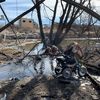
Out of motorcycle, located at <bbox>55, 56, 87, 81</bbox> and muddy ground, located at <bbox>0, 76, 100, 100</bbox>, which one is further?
motorcycle, located at <bbox>55, 56, 87, 81</bbox>

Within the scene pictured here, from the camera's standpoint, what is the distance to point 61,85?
11695mm

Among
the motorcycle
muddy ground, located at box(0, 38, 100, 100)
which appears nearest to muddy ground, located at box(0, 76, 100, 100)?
muddy ground, located at box(0, 38, 100, 100)

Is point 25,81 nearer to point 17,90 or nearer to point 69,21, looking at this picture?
point 17,90

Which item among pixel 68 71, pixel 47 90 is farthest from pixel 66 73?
pixel 47 90

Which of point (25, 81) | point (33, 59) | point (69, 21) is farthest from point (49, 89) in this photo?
point (33, 59)

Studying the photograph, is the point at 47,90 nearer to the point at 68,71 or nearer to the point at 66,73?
the point at 66,73

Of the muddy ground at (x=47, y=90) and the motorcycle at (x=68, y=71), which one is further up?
the motorcycle at (x=68, y=71)

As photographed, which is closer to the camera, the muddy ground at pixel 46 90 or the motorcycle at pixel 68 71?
the muddy ground at pixel 46 90

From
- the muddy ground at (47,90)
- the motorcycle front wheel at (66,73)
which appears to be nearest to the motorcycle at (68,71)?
the motorcycle front wheel at (66,73)

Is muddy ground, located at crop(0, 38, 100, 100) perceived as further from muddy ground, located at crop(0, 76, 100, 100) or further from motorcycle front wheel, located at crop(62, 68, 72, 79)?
motorcycle front wheel, located at crop(62, 68, 72, 79)

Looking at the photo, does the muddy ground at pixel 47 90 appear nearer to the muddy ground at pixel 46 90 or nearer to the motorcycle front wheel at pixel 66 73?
the muddy ground at pixel 46 90

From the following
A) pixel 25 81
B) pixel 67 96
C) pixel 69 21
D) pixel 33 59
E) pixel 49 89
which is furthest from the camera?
pixel 33 59

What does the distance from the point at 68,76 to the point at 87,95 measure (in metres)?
2.15

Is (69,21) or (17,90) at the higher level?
(69,21)
